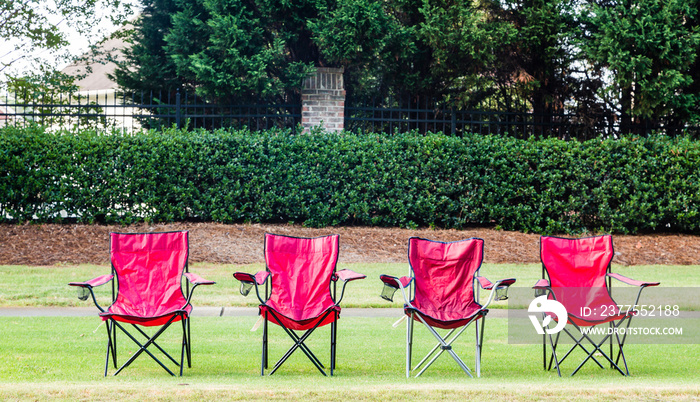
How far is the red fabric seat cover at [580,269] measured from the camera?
16.8ft

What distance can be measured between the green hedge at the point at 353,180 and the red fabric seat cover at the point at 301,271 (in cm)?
613

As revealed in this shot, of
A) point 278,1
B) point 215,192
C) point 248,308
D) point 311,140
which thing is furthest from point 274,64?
point 248,308

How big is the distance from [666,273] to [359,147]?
5654mm

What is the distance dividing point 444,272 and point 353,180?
6.34 m

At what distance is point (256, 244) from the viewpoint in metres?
10.3

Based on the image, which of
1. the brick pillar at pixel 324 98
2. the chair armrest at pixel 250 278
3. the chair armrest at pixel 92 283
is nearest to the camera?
the chair armrest at pixel 92 283

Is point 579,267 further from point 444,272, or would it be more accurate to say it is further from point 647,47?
point 647,47

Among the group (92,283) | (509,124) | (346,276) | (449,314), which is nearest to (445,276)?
(449,314)

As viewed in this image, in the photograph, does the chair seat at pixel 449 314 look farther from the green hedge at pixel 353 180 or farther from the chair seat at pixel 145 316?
the green hedge at pixel 353 180

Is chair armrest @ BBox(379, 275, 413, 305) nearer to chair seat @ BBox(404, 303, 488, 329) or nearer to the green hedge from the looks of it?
chair seat @ BBox(404, 303, 488, 329)

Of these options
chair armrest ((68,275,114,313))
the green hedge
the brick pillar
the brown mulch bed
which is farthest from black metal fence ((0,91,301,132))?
chair armrest ((68,275,114,313))

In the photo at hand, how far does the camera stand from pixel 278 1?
12.1 metres

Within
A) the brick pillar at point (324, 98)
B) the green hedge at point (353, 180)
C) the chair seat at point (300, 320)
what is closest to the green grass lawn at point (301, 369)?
the chair seat at point (300, 320)

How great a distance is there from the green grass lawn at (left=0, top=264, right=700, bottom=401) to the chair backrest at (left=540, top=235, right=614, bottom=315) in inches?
23.2
